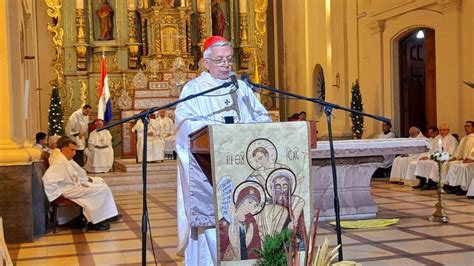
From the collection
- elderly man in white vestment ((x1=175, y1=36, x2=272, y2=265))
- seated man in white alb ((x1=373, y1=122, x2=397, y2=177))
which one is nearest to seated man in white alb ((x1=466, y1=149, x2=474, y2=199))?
seated man in white alb ((x1=373, y1=122, x2=397, y2=177))

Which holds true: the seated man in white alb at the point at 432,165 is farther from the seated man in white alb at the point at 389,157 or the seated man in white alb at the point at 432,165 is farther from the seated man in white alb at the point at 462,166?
the seated man in white alb at the point at 389,157

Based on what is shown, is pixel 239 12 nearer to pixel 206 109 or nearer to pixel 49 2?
pixel 49 2

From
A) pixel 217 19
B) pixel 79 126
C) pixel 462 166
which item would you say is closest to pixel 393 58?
pixel 462 166

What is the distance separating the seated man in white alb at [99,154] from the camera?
14805 millimetres

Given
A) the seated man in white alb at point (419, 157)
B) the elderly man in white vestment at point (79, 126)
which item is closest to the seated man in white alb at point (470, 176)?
the seated man in white alb at point (419, 157)

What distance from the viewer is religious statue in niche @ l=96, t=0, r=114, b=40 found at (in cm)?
1862

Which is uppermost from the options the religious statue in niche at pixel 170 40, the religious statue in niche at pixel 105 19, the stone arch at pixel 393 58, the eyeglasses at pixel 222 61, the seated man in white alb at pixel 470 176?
the religious statue in niche at pixel 105 19

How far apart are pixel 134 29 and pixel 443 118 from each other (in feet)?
31.3

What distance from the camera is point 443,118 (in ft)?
41.6

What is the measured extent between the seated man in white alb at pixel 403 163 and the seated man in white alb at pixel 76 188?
20.2 ft

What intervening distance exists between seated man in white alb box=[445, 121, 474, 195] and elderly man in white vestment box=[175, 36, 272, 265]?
702 cm

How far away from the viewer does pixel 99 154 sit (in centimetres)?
1484

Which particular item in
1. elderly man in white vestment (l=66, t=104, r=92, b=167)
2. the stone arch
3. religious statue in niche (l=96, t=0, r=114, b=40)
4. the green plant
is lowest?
the green plant

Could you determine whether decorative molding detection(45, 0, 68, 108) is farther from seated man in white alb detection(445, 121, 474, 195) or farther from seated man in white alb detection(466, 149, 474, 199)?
seated man in white alb detection(466, 149, 474, 199)
